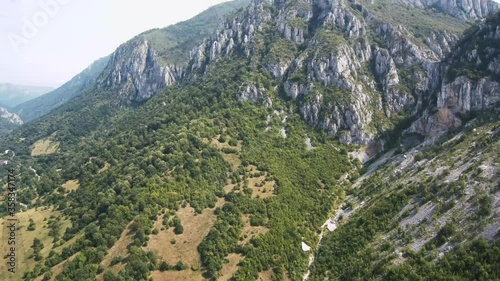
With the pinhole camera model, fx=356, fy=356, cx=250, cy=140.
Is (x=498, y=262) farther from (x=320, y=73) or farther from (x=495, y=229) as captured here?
(x=320, y=73)

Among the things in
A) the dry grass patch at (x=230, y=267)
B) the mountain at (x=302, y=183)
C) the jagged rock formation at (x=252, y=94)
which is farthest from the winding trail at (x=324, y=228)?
the jagged rock formation at (x=252, y=94)

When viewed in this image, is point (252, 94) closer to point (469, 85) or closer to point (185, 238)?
point (469, 85)

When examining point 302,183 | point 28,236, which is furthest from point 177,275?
point 302,183

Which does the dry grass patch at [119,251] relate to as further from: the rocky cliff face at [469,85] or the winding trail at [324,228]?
the rocky cliff face at [469,85]

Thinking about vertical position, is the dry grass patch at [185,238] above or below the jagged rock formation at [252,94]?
below

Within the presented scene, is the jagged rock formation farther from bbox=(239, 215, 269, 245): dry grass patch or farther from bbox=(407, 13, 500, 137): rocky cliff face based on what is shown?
bbox=(239, 215, 269, 245): dry grass patch
